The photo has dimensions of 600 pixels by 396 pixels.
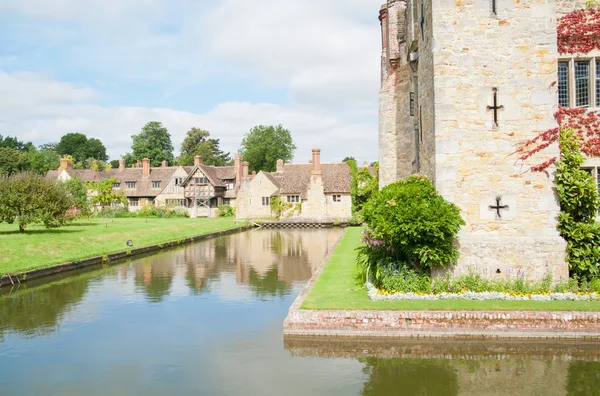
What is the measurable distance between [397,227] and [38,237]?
22.9m

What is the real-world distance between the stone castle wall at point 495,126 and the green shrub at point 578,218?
0.29 m

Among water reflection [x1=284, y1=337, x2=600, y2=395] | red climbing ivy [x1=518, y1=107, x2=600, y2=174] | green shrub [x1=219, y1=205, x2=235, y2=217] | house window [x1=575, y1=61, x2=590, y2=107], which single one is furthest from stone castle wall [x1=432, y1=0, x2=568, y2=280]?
green shrub [x1=219, y1=205, x2=235, y2=217]

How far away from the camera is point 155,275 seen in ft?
70.1

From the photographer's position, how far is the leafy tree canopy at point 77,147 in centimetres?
12375

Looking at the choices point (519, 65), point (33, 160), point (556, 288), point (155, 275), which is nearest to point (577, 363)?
point (556, 288)

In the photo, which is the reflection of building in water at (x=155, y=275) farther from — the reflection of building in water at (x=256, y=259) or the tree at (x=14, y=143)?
the tree at (x=14, y=143)

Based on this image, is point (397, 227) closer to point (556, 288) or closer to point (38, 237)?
point (556, 288)

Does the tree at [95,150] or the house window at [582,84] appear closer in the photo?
the house window at [582,84]

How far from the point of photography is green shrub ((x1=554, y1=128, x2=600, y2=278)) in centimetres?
1258

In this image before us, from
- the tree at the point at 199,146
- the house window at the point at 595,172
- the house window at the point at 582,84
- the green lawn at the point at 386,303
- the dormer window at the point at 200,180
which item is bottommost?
the green lawn at the point at 386,303

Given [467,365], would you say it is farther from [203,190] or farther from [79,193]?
[203,190]

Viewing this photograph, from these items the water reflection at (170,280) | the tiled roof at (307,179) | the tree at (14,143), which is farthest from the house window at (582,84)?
the tree at (14,143)

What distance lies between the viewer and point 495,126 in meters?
12.9

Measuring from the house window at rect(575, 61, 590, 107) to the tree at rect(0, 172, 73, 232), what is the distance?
1135 inches
